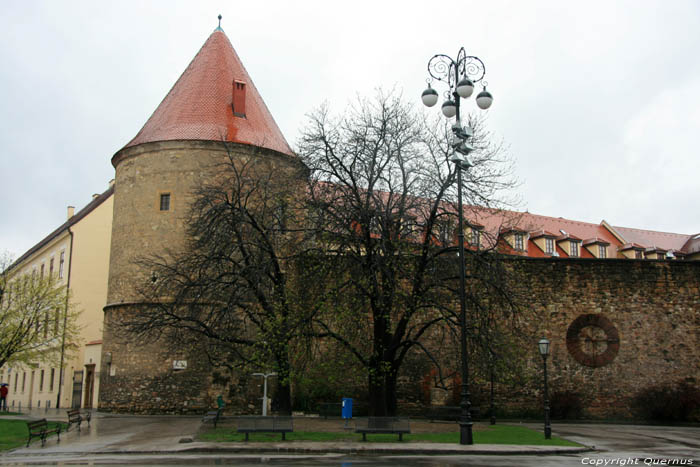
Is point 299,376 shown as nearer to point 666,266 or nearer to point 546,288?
point 546,288

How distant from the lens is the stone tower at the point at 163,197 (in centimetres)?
2708

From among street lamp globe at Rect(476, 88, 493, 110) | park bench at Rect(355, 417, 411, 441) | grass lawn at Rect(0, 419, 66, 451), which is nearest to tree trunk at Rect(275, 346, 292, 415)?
park bench at Rect(355, 417, 411, 441)

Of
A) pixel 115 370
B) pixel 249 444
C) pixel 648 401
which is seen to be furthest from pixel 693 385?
pixel 115 370

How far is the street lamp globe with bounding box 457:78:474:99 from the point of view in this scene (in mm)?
15947

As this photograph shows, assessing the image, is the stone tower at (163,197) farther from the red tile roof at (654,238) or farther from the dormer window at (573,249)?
the red tile roof at (654,238)

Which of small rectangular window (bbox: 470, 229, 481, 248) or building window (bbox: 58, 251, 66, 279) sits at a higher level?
building window (bbox: 58, 251, 66, 279)

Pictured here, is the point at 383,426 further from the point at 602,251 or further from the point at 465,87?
the point at 602,251

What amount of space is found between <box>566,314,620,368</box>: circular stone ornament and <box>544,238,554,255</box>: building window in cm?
2388

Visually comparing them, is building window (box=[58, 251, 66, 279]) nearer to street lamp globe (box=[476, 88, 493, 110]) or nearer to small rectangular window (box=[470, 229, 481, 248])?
small rectangular window (box=[470, 229, 481, 248])

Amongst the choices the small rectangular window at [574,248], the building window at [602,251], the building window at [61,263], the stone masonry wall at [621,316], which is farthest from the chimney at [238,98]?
the building window at [602,251]

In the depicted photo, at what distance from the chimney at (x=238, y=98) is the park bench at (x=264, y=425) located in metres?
16.4

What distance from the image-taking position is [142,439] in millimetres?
17531

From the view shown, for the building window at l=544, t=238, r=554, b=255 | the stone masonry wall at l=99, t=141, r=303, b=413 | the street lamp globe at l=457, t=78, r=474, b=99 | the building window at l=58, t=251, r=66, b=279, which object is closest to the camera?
the street lamp globe at l=457, t=78, r=474, b=99

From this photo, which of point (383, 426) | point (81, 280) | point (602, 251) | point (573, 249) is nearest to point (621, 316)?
point (383, 426)
